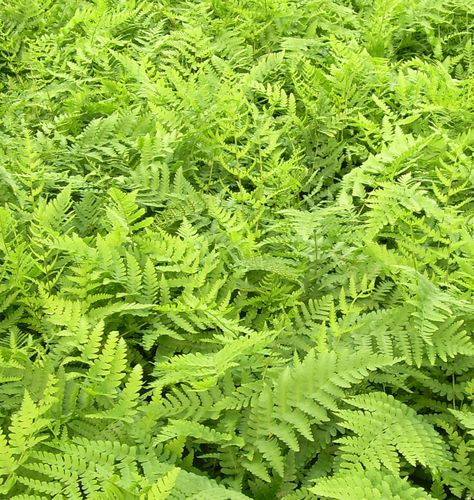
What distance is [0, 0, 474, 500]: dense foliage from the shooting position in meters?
1.89

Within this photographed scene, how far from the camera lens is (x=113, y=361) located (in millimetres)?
2047

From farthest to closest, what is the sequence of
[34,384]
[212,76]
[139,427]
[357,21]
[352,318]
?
[357,21] < [212,76] < [352,318] < [34,384] < [139,427]

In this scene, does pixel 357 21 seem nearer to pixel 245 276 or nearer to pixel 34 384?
pixel 245 276

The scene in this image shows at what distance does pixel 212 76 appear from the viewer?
11.1 ft

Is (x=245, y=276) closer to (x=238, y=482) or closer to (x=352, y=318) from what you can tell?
(x=352, y=318)

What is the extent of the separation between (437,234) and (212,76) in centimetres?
159

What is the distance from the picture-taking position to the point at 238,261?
2432 millimetres

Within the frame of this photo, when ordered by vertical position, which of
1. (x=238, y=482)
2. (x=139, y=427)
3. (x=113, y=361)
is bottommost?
(x=238, y=482)

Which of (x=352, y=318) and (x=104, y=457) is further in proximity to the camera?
(x=352, y=318)

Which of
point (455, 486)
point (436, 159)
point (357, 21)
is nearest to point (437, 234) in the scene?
point (436, 159)

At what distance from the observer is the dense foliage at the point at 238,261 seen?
1888 millimetres

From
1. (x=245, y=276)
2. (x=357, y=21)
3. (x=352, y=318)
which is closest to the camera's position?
(x=352, y=318)

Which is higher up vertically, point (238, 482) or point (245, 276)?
point (245, 276)

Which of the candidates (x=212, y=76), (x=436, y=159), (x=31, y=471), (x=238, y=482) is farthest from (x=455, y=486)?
(x=212, y=76)
